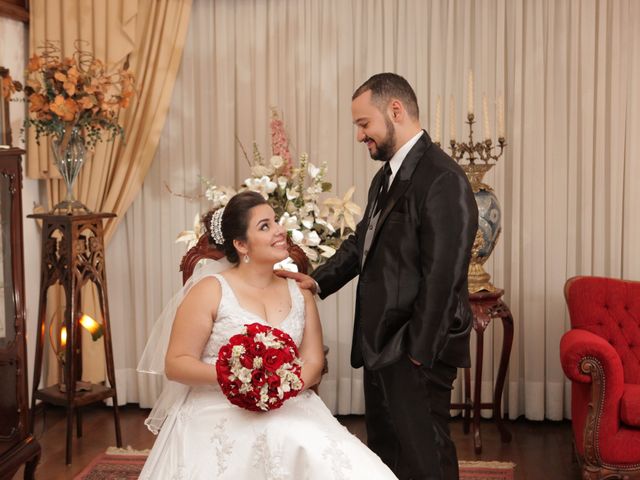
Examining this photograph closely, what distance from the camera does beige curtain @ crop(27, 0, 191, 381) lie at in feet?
16.0

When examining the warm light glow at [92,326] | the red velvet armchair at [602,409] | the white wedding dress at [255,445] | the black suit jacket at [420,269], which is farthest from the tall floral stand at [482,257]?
the warm light glow at [92,326]

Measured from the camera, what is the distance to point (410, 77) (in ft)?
16.1

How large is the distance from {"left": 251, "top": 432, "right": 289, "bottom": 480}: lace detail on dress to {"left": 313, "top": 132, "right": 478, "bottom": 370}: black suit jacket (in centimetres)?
51

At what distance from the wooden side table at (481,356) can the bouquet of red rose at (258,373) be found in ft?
6.33

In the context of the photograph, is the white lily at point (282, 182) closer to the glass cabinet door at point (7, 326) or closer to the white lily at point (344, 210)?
the white lily at point (344, 210)

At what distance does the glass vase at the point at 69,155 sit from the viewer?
4340 mm

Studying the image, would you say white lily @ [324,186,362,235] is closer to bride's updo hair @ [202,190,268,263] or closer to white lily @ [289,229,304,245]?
white lily @ [289,229,304,245]

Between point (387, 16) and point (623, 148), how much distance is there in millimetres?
1596

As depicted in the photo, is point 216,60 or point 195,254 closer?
point 195,254

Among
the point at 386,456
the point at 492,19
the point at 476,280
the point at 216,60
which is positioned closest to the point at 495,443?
the point at 476,280

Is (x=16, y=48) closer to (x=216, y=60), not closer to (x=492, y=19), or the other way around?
(x=216, y=60)

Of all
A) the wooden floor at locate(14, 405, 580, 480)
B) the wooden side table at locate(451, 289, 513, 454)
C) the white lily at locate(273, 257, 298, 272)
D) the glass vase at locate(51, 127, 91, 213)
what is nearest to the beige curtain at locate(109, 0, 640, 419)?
the wooden floor at locate(14, 405, 580, 480)

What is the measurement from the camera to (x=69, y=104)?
13.8ft

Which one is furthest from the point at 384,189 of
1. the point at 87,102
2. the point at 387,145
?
the point at 87,102
